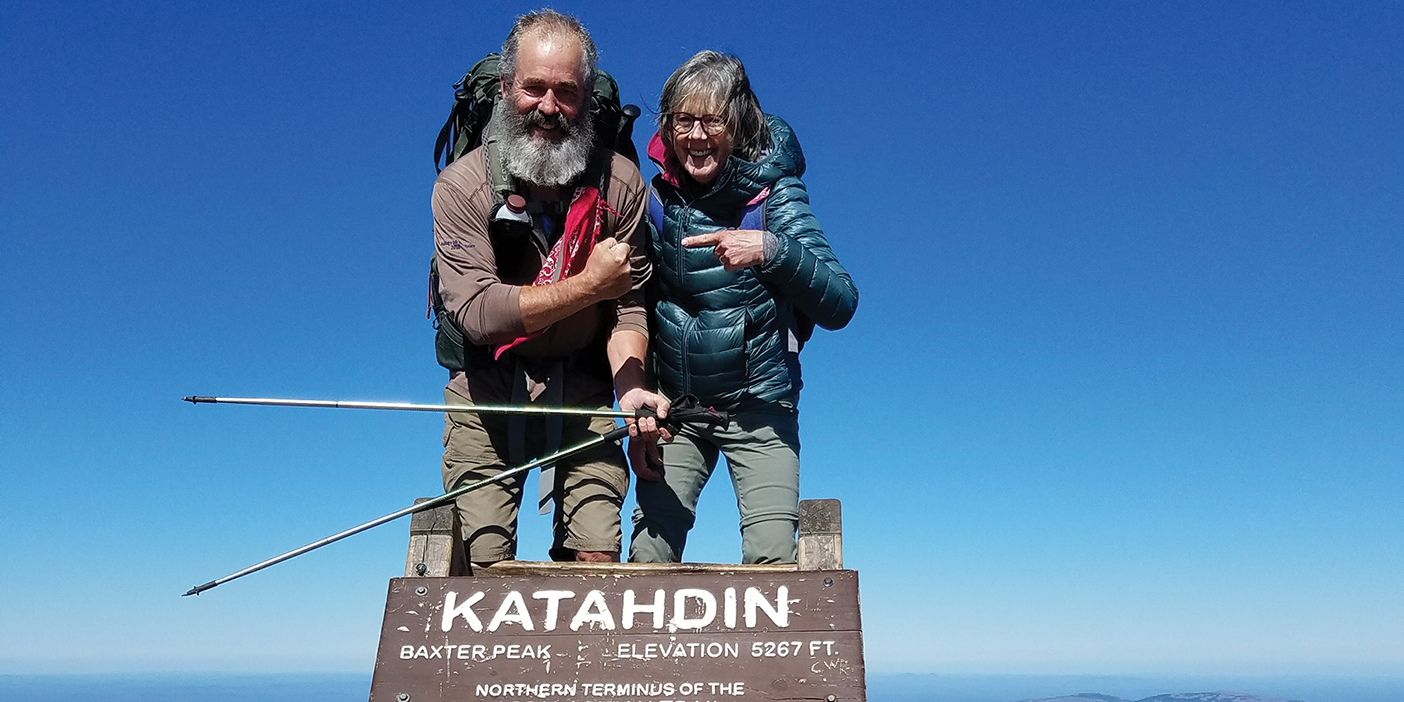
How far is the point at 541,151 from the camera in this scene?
6.79 m

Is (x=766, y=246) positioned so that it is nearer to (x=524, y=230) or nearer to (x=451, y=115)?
(x=524, y=230)

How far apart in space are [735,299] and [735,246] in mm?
614

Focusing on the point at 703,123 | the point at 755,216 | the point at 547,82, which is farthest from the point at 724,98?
the point at 547,82

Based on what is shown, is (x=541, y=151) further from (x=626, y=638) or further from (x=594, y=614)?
(x=626, y=638)

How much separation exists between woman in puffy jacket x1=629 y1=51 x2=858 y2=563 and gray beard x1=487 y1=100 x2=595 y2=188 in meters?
0.45

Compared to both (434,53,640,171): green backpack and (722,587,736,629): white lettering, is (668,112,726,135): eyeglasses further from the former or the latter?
(722,587,736,629): white lettering

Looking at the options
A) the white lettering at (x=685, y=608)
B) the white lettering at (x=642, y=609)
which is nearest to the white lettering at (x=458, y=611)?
the white lettering at (x=642, y=609)

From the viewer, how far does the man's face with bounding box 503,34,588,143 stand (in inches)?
269

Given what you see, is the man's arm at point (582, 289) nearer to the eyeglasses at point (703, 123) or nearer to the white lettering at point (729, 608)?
the eyeglasses at point (703, 123)

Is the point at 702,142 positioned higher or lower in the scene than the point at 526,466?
higher

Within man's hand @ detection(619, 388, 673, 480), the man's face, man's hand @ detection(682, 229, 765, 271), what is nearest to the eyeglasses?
the man's face

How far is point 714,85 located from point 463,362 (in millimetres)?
2034

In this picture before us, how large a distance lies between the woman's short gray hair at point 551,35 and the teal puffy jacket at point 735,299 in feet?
1.93

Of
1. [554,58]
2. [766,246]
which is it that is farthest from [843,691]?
[554,58]
